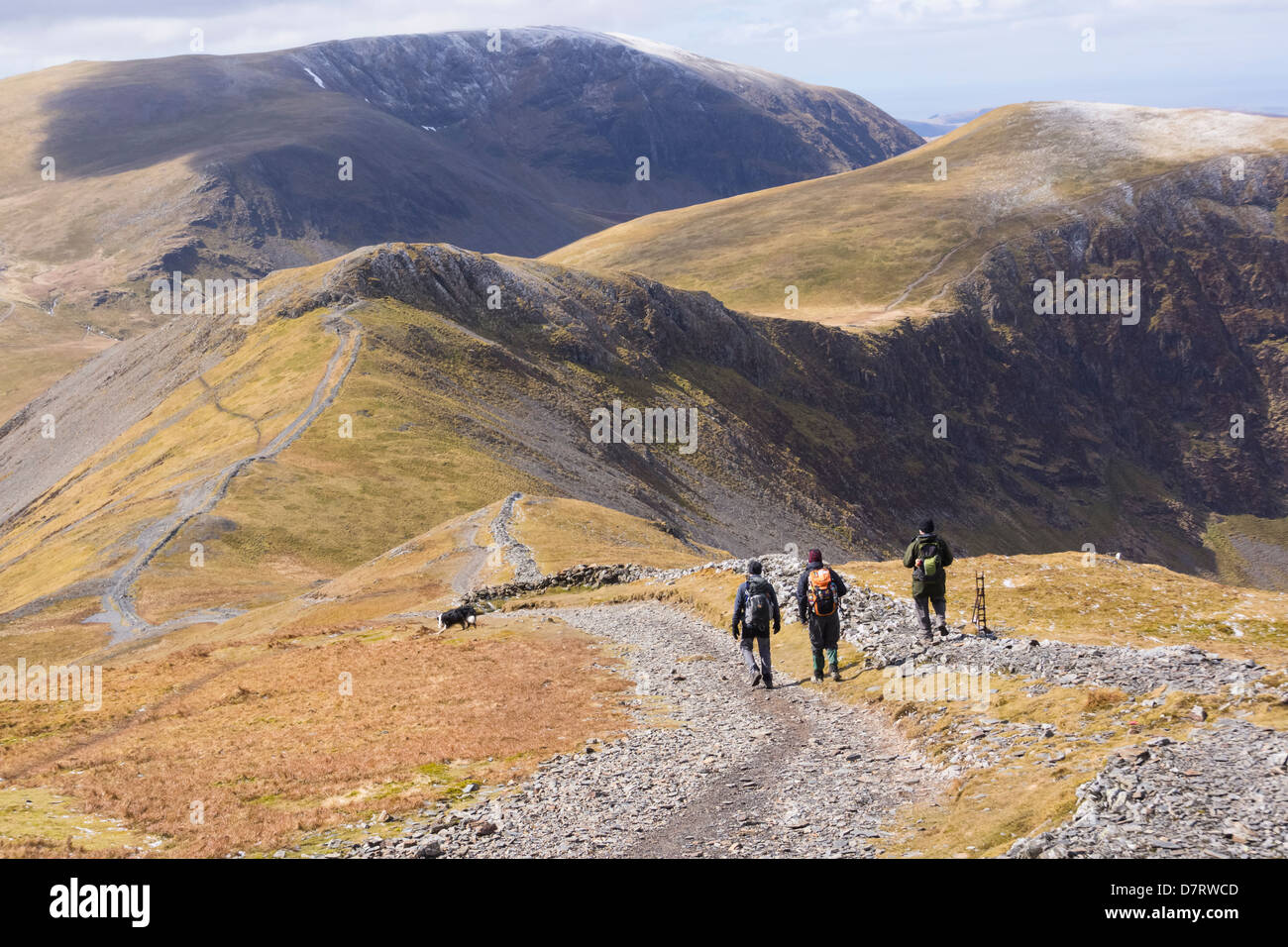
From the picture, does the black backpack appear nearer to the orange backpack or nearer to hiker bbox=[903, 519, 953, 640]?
the orange backpack

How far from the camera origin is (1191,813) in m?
13.4

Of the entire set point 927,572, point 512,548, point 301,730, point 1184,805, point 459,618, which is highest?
point 927,572

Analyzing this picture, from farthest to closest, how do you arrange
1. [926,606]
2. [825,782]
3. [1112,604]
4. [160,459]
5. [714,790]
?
[160,459]
[1112,604]
[926,606]
[825,782]
[714,790]


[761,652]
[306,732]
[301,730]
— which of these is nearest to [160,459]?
[301,730]

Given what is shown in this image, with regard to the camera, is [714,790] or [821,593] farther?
[821,593]

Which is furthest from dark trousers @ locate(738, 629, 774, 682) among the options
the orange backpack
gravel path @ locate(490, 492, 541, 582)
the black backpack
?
gravel path @ locate(490, 492, 541, 582)

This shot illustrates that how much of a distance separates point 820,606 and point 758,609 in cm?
191

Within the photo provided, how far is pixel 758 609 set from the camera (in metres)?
28.4

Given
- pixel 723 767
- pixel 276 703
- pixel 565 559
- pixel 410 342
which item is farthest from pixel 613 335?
pixel 723 767

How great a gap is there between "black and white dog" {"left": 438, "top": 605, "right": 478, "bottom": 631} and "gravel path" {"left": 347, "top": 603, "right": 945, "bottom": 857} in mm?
23718

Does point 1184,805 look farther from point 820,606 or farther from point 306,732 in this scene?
point 306,732

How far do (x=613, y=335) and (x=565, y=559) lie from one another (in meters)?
121

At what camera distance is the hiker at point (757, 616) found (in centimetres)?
2839

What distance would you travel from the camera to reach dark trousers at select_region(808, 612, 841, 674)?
1102 inches
